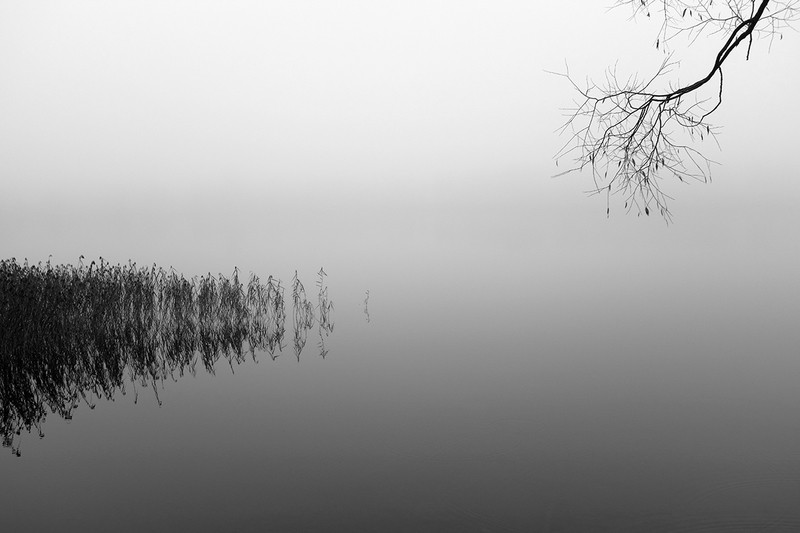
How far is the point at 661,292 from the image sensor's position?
19016 millimetres

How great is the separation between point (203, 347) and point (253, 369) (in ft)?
5.53

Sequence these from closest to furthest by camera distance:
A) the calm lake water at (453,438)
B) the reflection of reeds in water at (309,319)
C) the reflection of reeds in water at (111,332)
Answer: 1. the calm lake water at (453,438)
2. the reflection of reeds in water at (111,332)
3. the reflection of reeds in water at (309,319)

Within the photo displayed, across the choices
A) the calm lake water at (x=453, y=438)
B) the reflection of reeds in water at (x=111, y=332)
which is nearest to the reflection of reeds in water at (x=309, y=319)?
the reflection of reeds in water at (x=111, y=332)

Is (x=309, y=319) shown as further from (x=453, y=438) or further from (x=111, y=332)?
(x=453, y=438)

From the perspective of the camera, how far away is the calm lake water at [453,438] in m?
4.93

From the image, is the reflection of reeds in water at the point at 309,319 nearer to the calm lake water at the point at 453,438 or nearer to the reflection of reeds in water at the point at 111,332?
the reflection of reeds in water at the point at 111,332

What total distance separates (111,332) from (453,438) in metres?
7.85

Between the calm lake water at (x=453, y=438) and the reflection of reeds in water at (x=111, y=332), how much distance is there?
1.97 feet

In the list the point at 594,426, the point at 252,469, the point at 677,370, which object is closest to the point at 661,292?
the point at 677,370

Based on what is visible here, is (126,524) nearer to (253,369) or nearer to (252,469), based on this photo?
(252,469)

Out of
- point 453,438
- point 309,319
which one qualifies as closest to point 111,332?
point 309,319

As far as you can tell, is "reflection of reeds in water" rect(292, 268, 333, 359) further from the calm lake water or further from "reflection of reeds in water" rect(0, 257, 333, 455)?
the calm lake water

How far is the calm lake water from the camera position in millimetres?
4930

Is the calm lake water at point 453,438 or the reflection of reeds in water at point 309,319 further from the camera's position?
the reflection of reeds in water at point 309,319
